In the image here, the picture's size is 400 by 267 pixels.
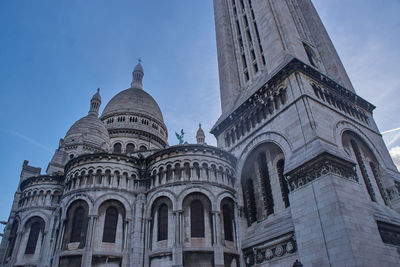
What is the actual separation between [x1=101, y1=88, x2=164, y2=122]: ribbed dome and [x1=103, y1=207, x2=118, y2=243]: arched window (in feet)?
85.0

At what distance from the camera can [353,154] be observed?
20.3 metres

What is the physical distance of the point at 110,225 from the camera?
853 inches

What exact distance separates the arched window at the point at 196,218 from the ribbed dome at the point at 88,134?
17.6m

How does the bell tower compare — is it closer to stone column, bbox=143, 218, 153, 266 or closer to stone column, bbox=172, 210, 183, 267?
stone column, bbox=172, 210, 183, 267

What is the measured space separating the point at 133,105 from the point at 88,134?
12.2m

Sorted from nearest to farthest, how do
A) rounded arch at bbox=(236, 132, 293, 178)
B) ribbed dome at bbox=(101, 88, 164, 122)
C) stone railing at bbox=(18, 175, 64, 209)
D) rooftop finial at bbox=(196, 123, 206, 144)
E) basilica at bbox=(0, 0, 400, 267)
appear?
basilica at bbox=(0, 0, 400, 267) < rounded arch at bbox=(236, 132, 293, 178) < stone railing at bbox=(18, 175, 64, 209) < rooftop finial at bbox=(196, 123, 206, 144) < ribbed dome at bbox=(101, 88, 164, 122)

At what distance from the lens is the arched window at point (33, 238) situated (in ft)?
85.3

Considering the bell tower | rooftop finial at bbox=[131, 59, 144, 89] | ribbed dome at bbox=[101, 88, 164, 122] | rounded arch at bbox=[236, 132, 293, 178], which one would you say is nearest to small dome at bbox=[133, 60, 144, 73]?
rooftop finial at bbox=[131, 59, 144, 89]

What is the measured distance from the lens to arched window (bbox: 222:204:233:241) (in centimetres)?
2071

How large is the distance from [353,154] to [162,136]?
31990 millimetres

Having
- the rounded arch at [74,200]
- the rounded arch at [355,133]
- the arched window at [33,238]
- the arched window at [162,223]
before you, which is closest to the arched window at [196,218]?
the arched window at [162,223]

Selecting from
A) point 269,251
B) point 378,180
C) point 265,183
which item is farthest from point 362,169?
point 269,251

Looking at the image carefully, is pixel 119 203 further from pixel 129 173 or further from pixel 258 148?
pixel 258 148

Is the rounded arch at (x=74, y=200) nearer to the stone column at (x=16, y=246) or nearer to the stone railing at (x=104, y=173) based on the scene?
the stone railing at (x=104, y=173)
